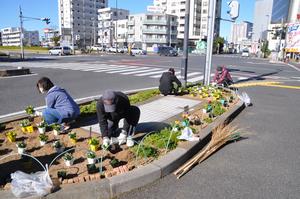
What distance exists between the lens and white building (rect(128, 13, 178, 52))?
77812mm

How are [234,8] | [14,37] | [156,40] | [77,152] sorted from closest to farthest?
[77,152] → [234,8] → [156,40] → [14,37]

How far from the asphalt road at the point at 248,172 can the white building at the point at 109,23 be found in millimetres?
82250

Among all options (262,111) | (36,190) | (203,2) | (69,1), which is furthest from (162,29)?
(36,190)

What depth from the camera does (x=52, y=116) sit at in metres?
4.81

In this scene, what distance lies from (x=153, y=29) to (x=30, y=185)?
78.0 metres

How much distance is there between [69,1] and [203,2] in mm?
54178

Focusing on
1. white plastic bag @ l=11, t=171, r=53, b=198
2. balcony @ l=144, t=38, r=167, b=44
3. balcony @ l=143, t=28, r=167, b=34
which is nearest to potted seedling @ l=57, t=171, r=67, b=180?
white plastic bag @ l=11, t=171, r=53, b=198

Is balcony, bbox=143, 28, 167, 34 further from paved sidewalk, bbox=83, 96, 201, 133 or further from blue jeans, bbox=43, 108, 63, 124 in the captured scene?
blue jeans, bbox=43, 108, 63, 124

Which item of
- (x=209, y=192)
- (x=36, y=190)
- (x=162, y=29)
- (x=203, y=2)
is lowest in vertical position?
(x=209, y=192)

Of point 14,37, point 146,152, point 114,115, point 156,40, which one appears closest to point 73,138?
point 114,115

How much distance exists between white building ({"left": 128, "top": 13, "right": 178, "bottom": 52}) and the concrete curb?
7318cm

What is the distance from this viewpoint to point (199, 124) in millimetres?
5480

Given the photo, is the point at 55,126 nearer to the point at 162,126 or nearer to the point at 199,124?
the point at 162,126

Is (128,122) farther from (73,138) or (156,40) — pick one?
(156,40)
